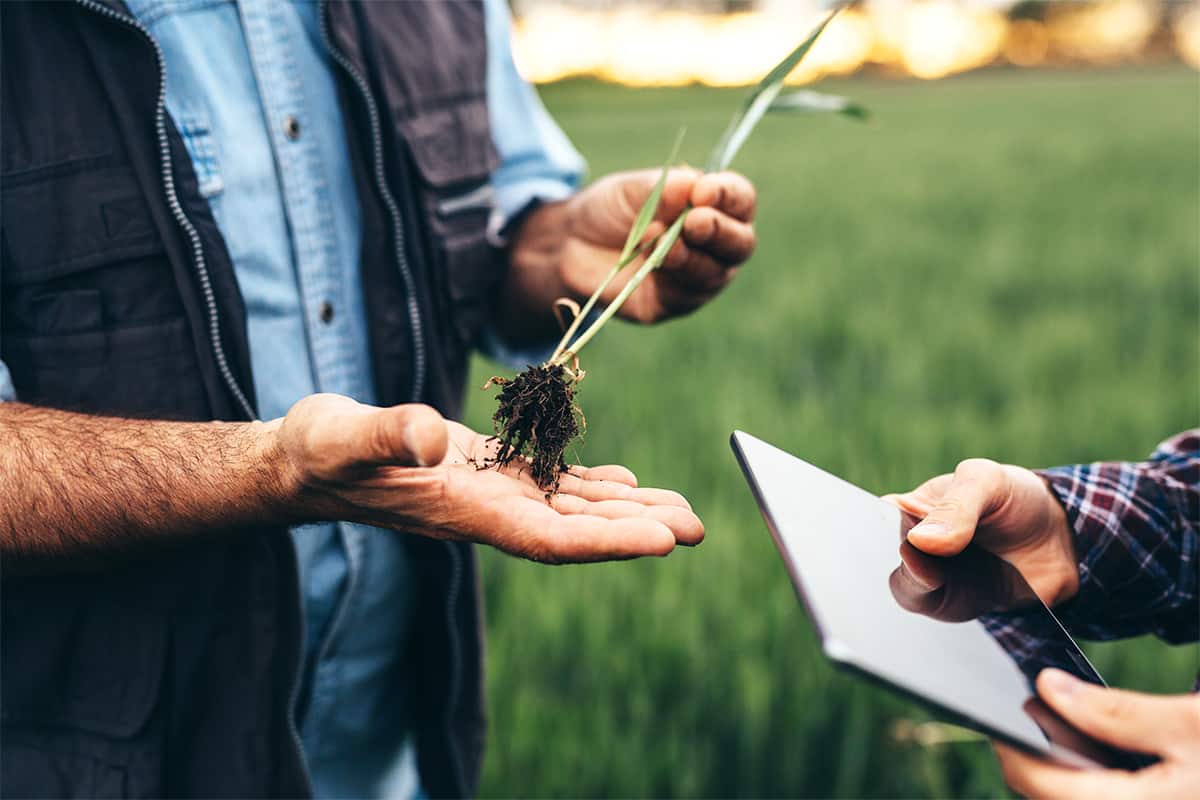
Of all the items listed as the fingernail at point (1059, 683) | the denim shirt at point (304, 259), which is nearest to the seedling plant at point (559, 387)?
the denim shirt at point (304, 259)

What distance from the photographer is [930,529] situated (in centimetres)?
91

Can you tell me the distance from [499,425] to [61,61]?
24.6 inches

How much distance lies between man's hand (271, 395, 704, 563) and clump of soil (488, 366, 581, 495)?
6.2 inches

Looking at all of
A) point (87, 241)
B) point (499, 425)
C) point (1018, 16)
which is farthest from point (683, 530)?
point (1018, 16)

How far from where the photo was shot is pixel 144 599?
1.12 m

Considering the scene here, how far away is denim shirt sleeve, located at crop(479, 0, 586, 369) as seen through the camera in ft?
5.29

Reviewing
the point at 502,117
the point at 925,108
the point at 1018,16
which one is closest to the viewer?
the point at 502,117

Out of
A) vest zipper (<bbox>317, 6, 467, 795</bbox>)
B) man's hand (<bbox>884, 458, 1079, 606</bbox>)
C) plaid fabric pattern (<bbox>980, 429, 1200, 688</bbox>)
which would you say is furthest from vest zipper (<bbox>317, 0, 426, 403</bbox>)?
plaid fabric pattern (<bbox>980, 429, 1200, 688</bbox>)

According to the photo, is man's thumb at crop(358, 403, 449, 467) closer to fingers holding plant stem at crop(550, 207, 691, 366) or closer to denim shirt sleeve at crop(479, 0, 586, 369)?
fingers holding plant stem at crop(550, 207, 691, 366)

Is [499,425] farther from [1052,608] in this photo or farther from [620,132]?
[620,132]

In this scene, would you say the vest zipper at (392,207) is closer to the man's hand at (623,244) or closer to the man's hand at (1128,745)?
the man's hand at (623,244)

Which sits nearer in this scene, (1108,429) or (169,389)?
(169,389)

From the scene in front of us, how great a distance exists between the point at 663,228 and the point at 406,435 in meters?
0.77

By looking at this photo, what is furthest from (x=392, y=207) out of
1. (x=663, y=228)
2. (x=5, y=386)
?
(x=5, y=386)
